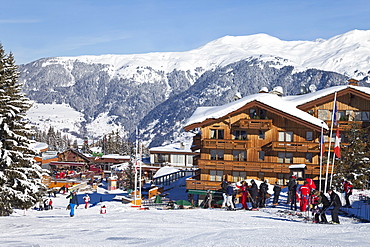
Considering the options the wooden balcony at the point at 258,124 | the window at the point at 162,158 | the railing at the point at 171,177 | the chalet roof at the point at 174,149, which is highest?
the wooden balcony at the point at 258,124

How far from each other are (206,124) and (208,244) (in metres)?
26.7

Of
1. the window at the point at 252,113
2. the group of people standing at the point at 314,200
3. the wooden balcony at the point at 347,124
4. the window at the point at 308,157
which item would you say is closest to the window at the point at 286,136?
the window at the point at 308,157

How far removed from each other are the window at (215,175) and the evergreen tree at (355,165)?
33.5 ft

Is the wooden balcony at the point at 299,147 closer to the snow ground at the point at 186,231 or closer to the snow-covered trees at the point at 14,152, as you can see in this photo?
the snow ground at the point at 186,231

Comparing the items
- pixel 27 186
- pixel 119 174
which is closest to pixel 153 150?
pixel 119 174

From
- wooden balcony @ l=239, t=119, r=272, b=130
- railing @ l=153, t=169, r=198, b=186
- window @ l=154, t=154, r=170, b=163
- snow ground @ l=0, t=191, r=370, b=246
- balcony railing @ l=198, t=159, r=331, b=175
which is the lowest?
railing @ l=153, t=169, r=198, b=186

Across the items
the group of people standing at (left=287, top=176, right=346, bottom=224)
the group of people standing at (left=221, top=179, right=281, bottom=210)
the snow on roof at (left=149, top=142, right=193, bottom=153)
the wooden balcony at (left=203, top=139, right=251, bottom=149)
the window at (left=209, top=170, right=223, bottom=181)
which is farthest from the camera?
the snow on roof at (left=149, top=142, right=193, bottom=153)

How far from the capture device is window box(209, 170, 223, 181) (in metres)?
40.6

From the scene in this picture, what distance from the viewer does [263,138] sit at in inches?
1599

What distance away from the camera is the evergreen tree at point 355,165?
3444 centimetres

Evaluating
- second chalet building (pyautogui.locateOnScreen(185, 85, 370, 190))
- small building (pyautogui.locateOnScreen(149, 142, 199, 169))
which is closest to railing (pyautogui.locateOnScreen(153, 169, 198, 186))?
second chalet building (pyautogui.locateOnScreen(185, 85, 370, 190))

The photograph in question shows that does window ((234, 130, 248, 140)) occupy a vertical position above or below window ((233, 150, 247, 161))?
above

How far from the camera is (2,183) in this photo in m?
26.9

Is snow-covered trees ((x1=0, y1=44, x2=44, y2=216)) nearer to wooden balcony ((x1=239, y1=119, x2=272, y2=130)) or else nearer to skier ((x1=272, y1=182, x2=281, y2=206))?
skier ((x1=272, y1=182, x2=281, y2=206))
